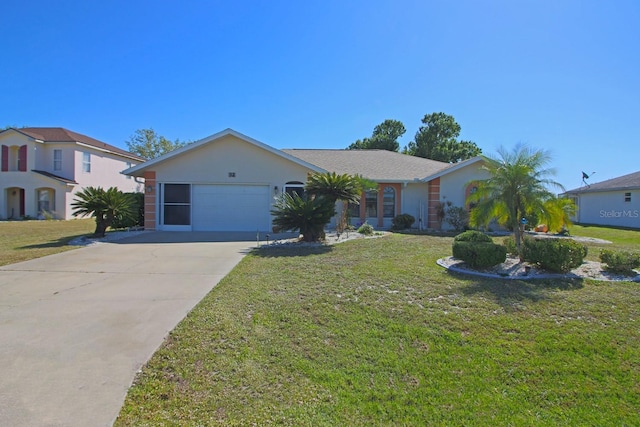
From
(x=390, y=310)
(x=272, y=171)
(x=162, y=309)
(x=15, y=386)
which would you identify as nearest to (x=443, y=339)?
(x=390, y=310)

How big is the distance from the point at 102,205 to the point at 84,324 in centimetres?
940

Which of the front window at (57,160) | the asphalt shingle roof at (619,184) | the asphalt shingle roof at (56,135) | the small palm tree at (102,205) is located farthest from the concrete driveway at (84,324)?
the asphalt shingle roof at (619,184)

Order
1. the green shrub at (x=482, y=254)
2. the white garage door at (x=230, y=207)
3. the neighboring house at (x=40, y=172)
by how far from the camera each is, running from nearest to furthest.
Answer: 1. the green shrub at (x=482, y=254)
2. the white garage door at (x=230, y=207)
3. the neighboring house at (x=40, y=172)

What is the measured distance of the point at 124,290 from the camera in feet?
18.9

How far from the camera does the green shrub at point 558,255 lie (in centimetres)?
675

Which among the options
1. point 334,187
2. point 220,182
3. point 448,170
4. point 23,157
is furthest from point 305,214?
point 23,157

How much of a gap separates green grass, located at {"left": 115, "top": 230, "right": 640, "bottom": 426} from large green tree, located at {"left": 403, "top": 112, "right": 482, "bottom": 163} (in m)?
31.9

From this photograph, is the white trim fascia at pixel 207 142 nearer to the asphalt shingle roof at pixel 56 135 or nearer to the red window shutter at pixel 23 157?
the asphalt shingle roof at pixel 56 135

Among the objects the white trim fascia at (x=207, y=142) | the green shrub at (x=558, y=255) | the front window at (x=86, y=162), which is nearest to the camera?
the green shrub at (x=558, y=255)

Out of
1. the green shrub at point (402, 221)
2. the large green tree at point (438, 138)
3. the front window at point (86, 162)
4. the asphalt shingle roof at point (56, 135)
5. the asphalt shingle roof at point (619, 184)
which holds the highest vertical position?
the large green tree at point (438, 138)

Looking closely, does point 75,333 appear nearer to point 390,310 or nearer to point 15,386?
point 15,386

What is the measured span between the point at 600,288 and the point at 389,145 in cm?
3444

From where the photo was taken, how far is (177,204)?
1518 centimetres

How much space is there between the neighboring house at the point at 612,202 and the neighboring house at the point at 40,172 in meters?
33.6
